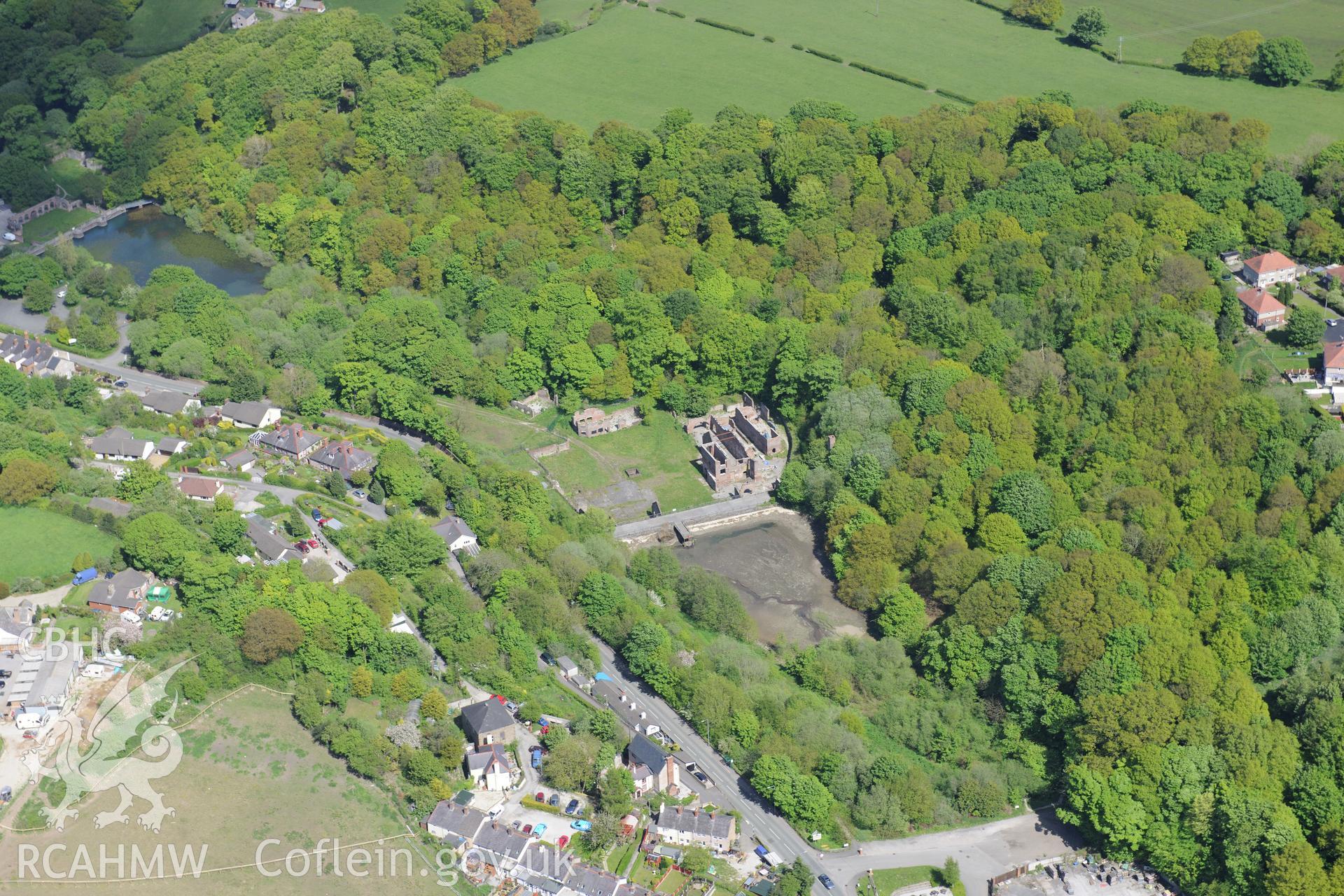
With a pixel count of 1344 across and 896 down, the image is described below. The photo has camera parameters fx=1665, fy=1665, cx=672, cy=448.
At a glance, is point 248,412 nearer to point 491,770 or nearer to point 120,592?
point 120,592

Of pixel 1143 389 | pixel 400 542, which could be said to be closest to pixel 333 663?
pixel 400 542

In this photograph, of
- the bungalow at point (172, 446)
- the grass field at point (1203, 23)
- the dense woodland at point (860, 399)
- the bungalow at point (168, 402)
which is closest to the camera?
the dense woodland at point (860, 399)

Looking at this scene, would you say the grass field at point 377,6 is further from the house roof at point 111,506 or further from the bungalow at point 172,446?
the house roof at point 111,506

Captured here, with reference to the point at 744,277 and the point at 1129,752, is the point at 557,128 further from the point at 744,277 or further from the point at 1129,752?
the point at 1129,752

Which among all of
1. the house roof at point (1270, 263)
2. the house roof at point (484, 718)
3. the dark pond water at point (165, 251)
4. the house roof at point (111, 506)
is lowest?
the dark pond water at point (165, 251)

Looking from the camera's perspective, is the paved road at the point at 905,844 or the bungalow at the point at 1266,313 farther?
the bungalow at the point at 1266,313

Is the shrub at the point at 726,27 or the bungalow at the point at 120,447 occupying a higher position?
the shrub at the point at 726,27

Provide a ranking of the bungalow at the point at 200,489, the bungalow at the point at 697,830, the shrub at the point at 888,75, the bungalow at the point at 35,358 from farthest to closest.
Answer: the shrub at the point at 888,75
the bungalow at the point at 35,358
the bungalow at the point at 200,489
the bungalow at the point at 697,830

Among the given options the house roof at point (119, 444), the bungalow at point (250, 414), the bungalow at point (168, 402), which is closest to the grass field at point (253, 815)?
the house roof at point (119, 444)
